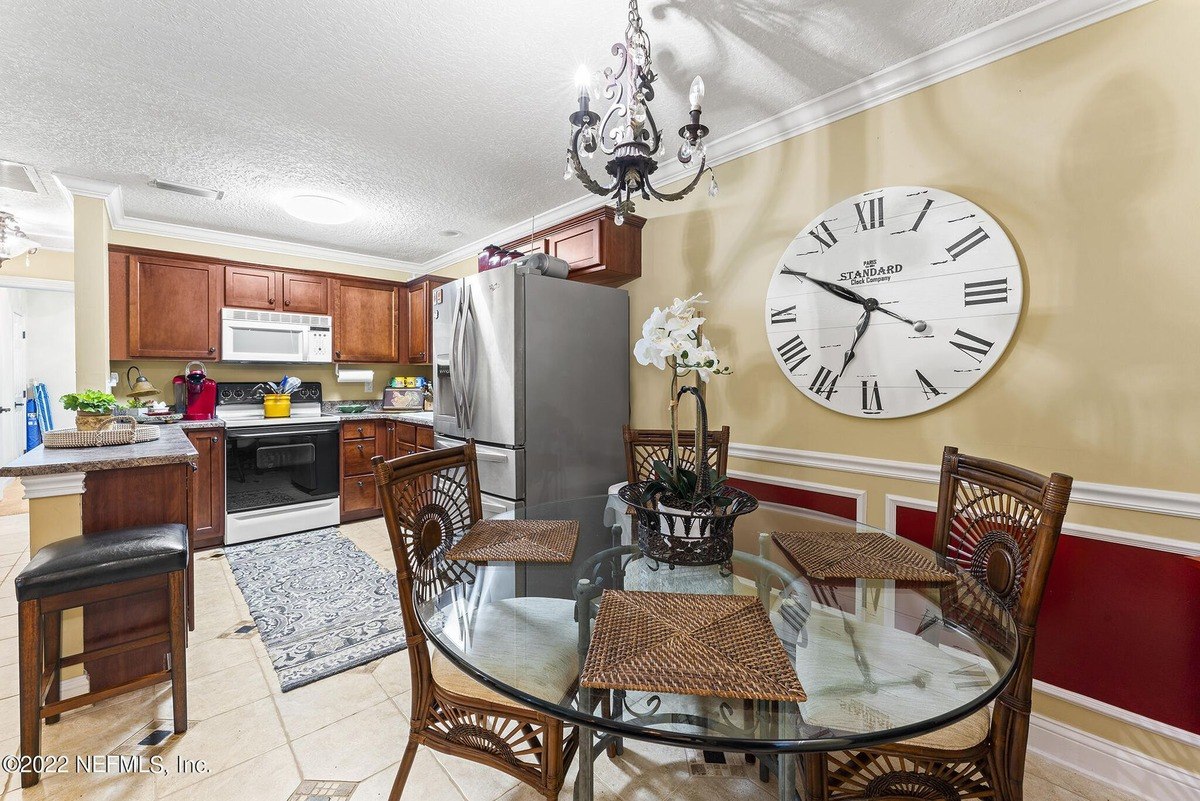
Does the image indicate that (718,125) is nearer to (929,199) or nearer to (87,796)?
(929,199)

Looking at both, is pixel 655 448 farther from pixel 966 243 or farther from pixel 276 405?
pixel 276 405

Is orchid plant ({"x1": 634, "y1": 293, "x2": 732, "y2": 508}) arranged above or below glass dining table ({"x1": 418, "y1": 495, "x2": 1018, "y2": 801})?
→ above

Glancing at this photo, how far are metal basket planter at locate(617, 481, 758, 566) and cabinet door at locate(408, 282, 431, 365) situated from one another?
3.99m

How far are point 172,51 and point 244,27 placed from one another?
395mm

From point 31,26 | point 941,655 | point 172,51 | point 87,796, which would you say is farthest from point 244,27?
point 941,655

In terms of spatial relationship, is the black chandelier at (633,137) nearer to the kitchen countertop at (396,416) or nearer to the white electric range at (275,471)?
the kitchen countertop at (396,416)

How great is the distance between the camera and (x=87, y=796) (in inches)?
56.2

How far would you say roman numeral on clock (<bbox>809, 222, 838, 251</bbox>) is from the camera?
2.15 m

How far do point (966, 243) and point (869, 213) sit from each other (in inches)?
15.4

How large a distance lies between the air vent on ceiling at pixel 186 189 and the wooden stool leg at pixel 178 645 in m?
2.74

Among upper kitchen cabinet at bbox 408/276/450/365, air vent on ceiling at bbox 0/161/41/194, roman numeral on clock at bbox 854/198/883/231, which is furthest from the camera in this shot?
upper kitchen cabinet at bbox 408/276/450/365

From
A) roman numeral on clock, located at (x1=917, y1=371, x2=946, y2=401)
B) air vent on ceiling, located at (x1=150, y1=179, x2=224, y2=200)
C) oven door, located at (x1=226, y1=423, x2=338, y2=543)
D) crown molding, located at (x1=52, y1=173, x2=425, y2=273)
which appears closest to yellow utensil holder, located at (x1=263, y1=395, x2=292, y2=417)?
oven door, located at (x1=226, y1=423, x2=338, y2=543)

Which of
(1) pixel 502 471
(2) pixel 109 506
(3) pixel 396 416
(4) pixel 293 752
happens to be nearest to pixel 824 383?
(1) pixel 502 471

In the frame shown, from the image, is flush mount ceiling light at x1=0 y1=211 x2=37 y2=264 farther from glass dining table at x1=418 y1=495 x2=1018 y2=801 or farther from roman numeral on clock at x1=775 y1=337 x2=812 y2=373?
roman numeral on clock at x1=775 y1=337 x2=812 y2=373
